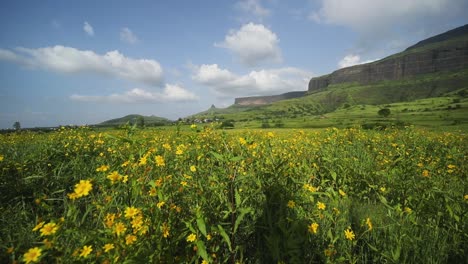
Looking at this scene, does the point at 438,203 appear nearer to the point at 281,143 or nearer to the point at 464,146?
the point at 281,143

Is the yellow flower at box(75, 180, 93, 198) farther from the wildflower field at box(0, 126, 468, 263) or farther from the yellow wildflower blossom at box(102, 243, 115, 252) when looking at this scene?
the yellow wildflower blossom at box(102, 243, 115, 252)

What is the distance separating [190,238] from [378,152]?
8038 millimetres

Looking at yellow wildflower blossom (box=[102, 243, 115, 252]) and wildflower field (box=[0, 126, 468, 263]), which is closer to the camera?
yellow wildflower blossom (box=[102, 243, 115, 252])

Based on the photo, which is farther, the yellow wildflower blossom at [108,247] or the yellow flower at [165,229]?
the yellow flower at [165,229]

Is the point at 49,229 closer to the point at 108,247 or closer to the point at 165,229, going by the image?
the point at 108,247

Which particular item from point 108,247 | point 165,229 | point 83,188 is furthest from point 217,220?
point 83,188

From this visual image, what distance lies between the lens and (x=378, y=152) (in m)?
7.73

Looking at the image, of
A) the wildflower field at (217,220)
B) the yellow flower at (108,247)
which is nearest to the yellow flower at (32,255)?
the wildflower field at (217,220)

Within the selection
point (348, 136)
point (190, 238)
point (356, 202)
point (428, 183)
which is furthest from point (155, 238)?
point (348, 136)

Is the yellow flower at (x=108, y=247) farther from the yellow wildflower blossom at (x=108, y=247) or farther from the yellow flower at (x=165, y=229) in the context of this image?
the yellow flower at (x=165, y=229)

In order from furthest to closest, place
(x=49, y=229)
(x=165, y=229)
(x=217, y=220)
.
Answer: (x=217, y=220) < (x=165, y=229) < (x=49, y=229)

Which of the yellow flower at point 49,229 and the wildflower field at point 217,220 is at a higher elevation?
the yellow flower at point 49,229

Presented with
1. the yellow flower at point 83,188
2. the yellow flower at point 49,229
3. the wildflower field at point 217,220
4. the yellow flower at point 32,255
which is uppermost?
the yellow flower at point 83,188

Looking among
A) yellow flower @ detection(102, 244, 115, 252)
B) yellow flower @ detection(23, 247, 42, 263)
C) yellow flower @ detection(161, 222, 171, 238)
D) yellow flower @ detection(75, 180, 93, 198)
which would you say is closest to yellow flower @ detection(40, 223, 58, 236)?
yellow flower @ detection(23, 247, 42, 263)
